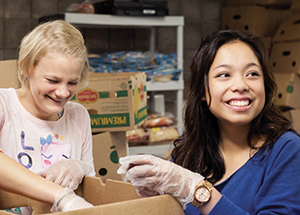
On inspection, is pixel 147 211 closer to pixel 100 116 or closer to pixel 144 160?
pixel 144 160

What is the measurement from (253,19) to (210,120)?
2.77 meters

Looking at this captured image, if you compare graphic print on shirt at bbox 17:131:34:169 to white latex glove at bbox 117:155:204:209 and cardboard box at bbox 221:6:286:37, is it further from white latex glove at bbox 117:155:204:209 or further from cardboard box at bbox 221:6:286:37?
cardboard box at bbox 221:6:286:37

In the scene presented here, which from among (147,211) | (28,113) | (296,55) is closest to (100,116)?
(28,113)

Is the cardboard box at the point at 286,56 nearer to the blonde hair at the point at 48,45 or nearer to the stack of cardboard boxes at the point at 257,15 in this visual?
the stack of cardboard boxes at the point at 257,15

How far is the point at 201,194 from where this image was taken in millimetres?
916

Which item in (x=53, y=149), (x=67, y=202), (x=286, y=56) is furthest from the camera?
(x=286, y=56)

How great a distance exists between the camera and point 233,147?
1204mm

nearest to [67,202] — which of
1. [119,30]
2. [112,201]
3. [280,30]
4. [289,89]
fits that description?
[112,201]

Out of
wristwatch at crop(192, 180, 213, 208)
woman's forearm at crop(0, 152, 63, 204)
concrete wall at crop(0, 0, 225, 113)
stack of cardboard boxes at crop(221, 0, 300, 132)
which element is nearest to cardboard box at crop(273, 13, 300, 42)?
stack of cardboard boxes at crop(221, 0, 300, 132)

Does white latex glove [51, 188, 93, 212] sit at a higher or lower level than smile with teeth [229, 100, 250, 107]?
lower

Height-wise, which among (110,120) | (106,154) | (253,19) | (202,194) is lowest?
(106,154)

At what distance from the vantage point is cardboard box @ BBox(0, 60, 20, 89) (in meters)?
1.69

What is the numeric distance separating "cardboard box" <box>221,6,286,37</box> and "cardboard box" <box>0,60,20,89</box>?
2.66 metres

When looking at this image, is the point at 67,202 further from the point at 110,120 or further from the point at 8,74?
the point at 110,120
